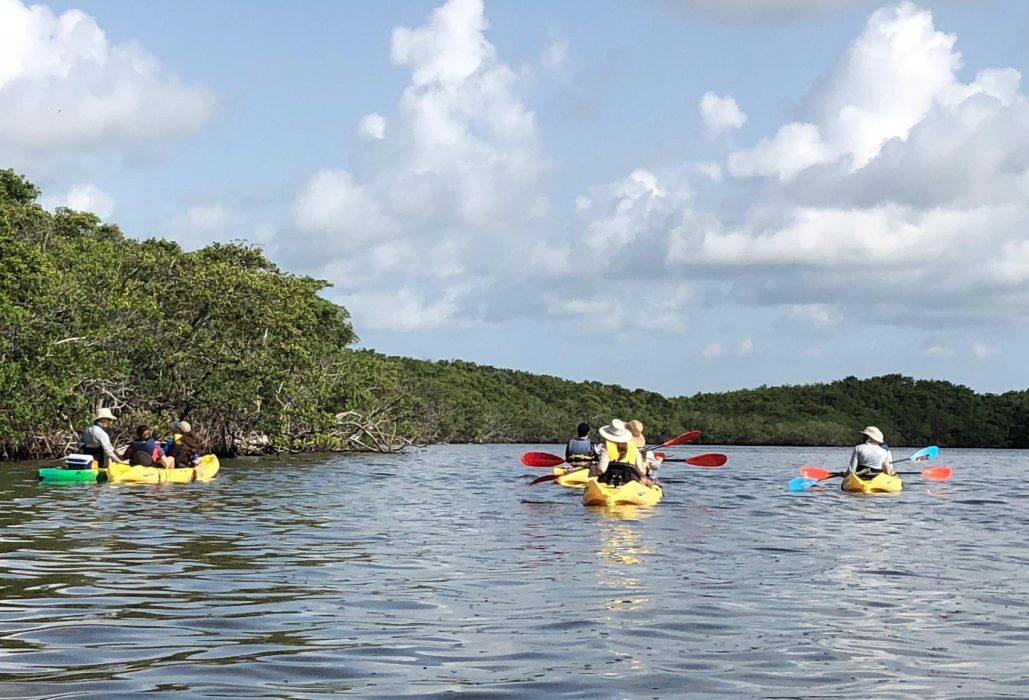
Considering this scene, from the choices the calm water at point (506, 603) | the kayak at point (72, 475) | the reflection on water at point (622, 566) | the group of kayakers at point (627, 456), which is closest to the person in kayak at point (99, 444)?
the kayak at point (72, 475)

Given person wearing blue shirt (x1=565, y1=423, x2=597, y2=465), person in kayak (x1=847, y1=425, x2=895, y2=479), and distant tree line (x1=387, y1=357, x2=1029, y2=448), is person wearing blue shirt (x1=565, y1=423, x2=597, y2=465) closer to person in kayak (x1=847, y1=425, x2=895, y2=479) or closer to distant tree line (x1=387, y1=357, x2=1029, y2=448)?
person in kayak (x1=847, y1=425, x2=895, y2=479)

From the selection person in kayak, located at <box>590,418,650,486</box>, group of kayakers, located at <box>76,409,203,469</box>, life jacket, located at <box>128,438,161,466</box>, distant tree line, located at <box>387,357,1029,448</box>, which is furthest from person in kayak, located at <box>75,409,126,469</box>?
distant tree line, located at <box>387,357,1029,448</box>

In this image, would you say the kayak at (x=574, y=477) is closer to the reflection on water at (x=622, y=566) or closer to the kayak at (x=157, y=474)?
the reflection on water at (x=622, y=566)

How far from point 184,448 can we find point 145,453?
1914 millimetres

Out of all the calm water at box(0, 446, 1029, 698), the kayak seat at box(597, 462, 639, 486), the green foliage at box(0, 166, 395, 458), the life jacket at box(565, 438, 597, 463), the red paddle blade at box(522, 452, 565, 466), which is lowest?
the calm water at box(0, 446, 1029, 698)

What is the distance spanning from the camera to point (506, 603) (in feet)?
26.7

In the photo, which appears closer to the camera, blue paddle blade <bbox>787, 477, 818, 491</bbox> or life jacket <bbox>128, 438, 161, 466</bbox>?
life jacket <bbox>128, 438, 161, 466</bbox>

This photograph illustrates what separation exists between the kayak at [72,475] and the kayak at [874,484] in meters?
12.4

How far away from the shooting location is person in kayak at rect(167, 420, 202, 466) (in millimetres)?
22766

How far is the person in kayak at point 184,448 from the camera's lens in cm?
2277

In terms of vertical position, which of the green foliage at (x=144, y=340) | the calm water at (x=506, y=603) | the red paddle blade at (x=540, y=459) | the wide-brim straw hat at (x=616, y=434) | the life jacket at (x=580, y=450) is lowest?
the calm water at (x=506, y=603)

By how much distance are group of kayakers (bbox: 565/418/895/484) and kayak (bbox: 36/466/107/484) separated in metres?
7.84

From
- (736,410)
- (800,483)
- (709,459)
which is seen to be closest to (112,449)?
(709,459)

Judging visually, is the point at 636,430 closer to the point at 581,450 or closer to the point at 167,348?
the point at 581,450
